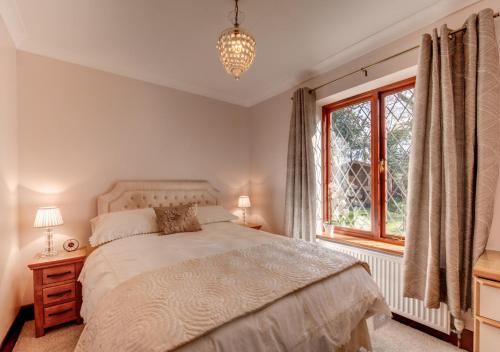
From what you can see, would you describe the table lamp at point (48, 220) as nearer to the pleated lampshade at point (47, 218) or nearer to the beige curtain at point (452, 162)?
the pleated lampshade at point (47, 218)

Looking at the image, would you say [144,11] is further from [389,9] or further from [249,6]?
[389,9]

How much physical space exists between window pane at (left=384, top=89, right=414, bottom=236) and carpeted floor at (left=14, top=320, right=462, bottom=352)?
34.0 inches

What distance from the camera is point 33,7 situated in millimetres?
1880

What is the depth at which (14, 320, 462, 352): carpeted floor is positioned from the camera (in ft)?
6.04

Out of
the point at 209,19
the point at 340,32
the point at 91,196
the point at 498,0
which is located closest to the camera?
the point at 498,0

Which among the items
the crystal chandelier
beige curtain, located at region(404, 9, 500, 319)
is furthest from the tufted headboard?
beige curtain, located at region(404, 9, 500, 319)

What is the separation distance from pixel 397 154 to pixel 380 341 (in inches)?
66.6

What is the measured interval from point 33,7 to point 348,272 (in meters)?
3.08

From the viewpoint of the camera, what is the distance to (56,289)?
2086 millimetres

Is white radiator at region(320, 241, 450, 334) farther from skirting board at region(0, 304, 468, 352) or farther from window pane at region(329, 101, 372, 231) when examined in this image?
window pane at region(329, 101, 372, 231)

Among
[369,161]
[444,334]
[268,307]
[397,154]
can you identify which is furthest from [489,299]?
[369,161]

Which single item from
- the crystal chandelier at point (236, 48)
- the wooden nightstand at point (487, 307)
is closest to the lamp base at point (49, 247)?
the crystal chandelier at point (236, 48)

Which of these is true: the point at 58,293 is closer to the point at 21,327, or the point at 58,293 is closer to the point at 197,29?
the point at 21,327

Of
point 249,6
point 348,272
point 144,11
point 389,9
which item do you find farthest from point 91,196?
point 389,9
